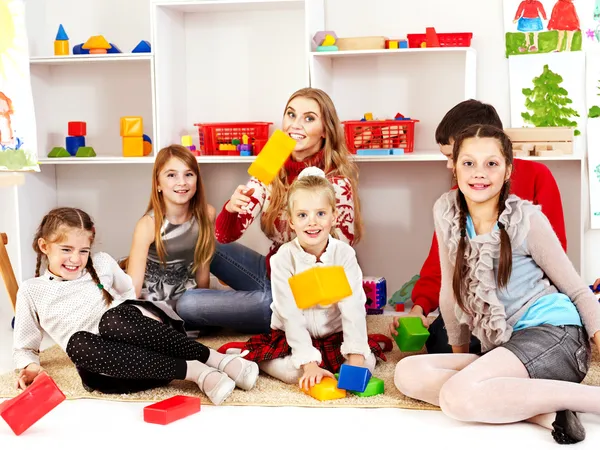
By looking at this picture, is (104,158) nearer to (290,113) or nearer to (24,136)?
(24,136)

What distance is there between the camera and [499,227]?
229 cm

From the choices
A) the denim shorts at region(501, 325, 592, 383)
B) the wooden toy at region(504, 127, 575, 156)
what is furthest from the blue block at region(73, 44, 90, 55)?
the denim shorts at region(501, 325, 592, 383)

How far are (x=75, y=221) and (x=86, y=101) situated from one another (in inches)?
56.2

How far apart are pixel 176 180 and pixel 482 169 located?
1285mm

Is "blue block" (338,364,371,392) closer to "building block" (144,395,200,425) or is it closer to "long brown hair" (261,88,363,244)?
"building block" (144,395,200,425)

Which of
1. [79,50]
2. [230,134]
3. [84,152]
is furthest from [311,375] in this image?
[79,50]

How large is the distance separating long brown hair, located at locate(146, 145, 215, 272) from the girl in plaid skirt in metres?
0.64

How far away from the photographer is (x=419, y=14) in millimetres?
3566

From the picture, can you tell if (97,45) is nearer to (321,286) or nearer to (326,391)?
(321,286)

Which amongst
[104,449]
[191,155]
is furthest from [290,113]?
[104,449]

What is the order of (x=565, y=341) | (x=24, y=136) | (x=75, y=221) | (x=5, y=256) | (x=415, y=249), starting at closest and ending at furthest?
(x=565, y=341) → (x=75, y=221) → (x=5, y=256) → (x=24, y=136) → (x=415, y=249)

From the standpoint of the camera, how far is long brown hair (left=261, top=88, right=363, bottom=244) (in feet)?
10.0

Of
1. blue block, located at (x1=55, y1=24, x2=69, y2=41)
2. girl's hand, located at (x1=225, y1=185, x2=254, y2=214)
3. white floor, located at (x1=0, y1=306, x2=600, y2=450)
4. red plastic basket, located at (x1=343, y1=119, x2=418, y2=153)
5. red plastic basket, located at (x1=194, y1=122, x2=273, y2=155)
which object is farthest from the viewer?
blue block, located at (x1=55, y1=24, x2=69, y2=41)

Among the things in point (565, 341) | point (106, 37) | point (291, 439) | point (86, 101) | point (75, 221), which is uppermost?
point (106, 37)
